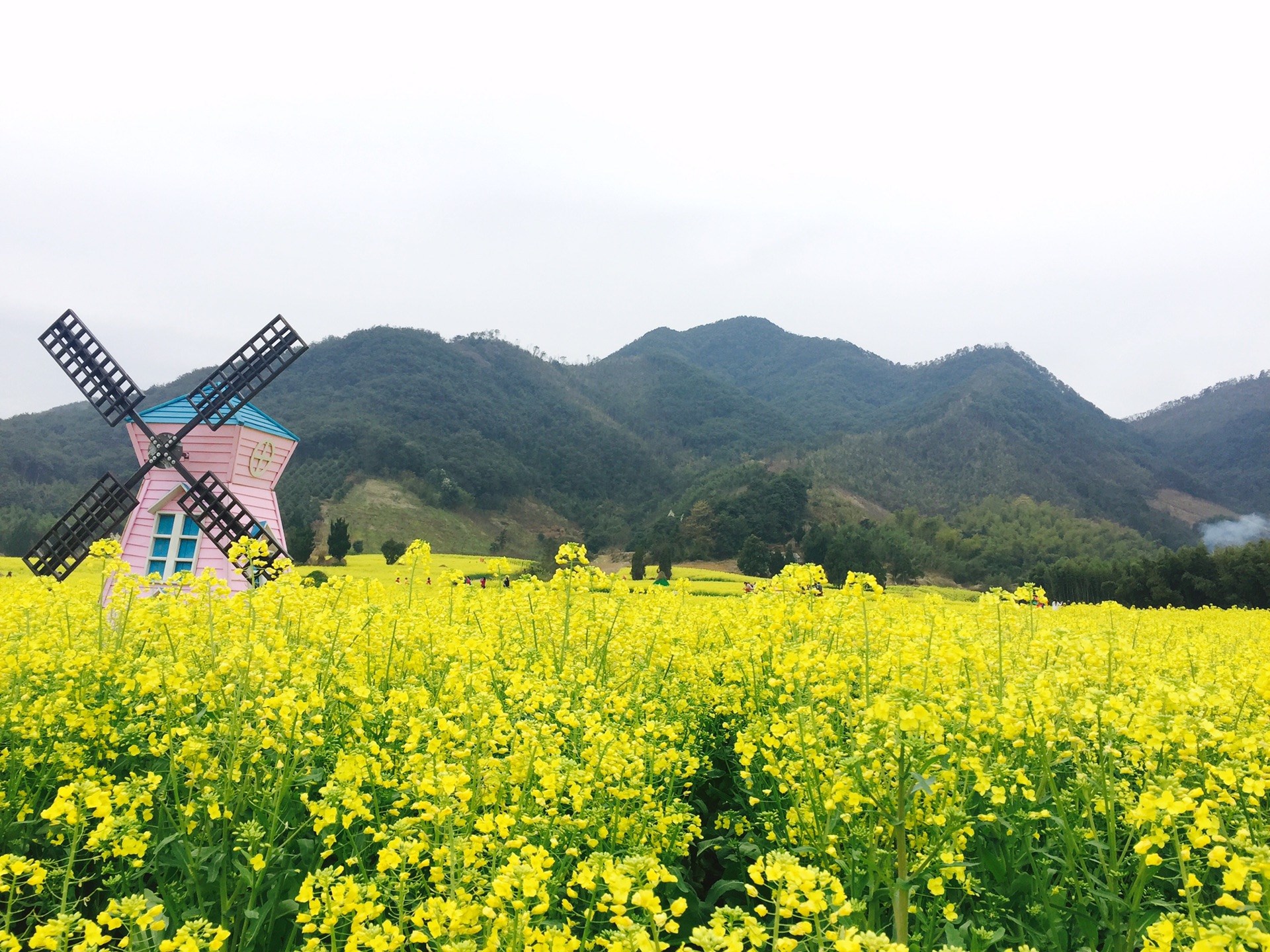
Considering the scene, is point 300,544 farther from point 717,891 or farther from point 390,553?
point 717,891

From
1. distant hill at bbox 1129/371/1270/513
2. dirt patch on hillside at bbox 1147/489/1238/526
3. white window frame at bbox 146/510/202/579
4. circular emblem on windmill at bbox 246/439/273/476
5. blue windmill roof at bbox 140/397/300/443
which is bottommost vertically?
white window frame at bbox 146/510/202/579

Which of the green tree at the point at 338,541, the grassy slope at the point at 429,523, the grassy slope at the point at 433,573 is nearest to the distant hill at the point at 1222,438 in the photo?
the grassy slope at the point at 429,523

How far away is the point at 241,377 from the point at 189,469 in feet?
7.22

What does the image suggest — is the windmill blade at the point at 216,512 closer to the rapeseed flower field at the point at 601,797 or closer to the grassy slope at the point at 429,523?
the rapeseed flower field at the point at 601,797

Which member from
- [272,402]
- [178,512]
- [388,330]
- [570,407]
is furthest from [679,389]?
[178,512]

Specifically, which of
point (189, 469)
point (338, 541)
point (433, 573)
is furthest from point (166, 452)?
point (338, 541)

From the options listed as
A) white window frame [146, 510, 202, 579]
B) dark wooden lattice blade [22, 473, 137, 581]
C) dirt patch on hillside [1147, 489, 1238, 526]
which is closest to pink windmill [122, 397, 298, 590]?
white window frame [146, 510, 202, 579]

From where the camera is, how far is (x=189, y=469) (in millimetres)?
13461

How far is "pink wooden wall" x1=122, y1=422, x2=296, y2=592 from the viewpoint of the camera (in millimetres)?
13031

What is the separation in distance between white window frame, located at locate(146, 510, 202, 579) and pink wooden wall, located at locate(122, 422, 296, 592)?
4cm

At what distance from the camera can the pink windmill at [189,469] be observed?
13.0 m

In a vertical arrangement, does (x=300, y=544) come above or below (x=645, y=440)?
below

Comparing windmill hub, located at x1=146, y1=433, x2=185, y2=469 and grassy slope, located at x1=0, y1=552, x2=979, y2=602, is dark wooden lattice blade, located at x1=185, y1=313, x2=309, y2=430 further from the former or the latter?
grassy slope, located at x1=0, y1=552, x2=979, y2=602

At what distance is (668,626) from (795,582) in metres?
1.21
